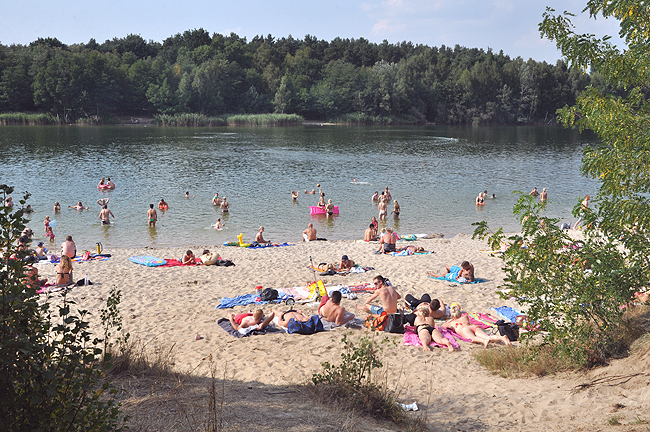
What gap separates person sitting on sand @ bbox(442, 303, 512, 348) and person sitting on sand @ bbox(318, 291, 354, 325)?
77.9 inches

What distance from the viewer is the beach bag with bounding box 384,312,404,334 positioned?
30.5ft

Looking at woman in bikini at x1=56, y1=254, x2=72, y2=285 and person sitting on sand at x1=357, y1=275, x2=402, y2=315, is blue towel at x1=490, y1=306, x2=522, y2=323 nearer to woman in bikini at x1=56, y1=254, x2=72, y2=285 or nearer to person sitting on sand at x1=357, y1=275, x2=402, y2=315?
person sitting on sand at x1=357, y1=275, x2=402, y2=315

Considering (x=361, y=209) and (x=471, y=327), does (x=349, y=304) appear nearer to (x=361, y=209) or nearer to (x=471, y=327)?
(x=471, y=327)

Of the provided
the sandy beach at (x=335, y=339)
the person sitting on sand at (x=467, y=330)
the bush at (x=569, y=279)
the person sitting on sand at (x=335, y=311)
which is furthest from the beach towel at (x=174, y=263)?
the bush at (x=569, y=279)

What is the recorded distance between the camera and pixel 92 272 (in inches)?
546

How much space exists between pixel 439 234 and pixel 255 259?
28.1 ft

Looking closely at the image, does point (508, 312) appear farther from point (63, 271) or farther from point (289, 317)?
point (63, 271)

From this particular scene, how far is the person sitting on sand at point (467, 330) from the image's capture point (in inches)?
344

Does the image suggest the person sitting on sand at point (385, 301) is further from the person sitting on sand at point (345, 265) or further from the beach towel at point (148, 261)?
the beach towel at point (148, 261)

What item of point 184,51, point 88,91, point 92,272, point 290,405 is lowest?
point 92,272

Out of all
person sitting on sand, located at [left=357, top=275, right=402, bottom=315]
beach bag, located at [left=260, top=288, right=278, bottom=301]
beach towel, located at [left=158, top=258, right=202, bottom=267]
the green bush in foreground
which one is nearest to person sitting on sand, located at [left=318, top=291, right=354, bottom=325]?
person sitting on sand, located at [left=357, top=275, right=402, bottom=315]

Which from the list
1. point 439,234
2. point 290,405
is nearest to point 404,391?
point 290,405

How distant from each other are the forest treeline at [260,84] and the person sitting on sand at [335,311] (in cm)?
8405

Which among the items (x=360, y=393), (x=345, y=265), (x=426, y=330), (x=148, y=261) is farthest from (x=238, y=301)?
(x=360, y=393)
